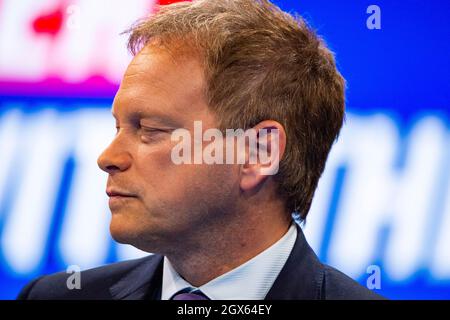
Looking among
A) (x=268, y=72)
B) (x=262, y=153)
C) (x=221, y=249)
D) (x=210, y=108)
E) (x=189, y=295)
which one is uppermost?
(x=268, y=72)

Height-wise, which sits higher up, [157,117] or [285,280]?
[157,117]

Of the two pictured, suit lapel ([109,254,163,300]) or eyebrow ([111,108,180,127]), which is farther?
suit lapel ([109,254,163,300])

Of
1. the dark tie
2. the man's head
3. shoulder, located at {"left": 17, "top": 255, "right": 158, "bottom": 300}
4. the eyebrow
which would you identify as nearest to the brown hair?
the man's head

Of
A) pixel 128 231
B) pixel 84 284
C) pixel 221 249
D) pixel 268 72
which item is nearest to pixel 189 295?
pixel 221 249

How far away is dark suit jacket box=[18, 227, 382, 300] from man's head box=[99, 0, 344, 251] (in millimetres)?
175

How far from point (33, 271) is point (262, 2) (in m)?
1.30

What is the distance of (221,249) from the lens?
192 centimetres

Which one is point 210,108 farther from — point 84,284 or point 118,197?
point 84,284

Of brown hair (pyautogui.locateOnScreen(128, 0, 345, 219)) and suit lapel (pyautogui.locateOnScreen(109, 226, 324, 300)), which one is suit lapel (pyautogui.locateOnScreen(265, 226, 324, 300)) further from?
brown hair (pyautogui.locateOnScreen(128, 0, 345, 219))

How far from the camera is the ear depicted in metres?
1.93

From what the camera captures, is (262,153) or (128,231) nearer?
(128,231)

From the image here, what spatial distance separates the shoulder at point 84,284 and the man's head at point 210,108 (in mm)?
319

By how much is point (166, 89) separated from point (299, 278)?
60 centimetres
